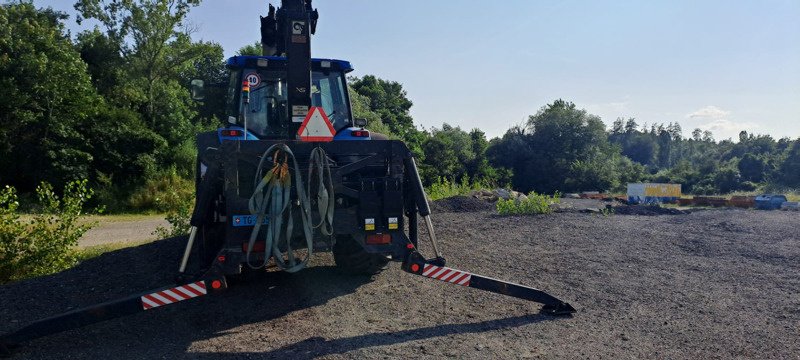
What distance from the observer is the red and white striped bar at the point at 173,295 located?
210 inches

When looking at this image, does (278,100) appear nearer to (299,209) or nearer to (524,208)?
(299,209)

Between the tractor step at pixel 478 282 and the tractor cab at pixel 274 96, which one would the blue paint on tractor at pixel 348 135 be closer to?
the tractor cab at pixel 274 96

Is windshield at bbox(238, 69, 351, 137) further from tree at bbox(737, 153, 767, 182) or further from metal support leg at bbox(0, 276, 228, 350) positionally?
tree at bbox(737, 153, 767, 182)

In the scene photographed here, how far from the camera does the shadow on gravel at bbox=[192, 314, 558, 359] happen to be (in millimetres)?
4992

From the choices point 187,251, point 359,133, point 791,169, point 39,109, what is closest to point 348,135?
point 359,133

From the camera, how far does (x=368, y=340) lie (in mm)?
5391

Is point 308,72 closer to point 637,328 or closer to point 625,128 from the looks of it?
point 637,328

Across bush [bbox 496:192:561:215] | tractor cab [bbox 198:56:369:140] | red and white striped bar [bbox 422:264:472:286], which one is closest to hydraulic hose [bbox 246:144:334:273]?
red and white striped bar [bbox 422:264:472:286]

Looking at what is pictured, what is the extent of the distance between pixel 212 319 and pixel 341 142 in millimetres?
2296

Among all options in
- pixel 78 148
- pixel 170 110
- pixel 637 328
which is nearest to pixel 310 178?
pixel 637 328

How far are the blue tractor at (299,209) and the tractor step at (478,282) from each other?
0.01 meters

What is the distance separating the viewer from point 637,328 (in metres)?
6.03

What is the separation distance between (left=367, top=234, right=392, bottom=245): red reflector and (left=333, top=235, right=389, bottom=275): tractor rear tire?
938 mm

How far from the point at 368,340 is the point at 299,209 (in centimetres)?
148
